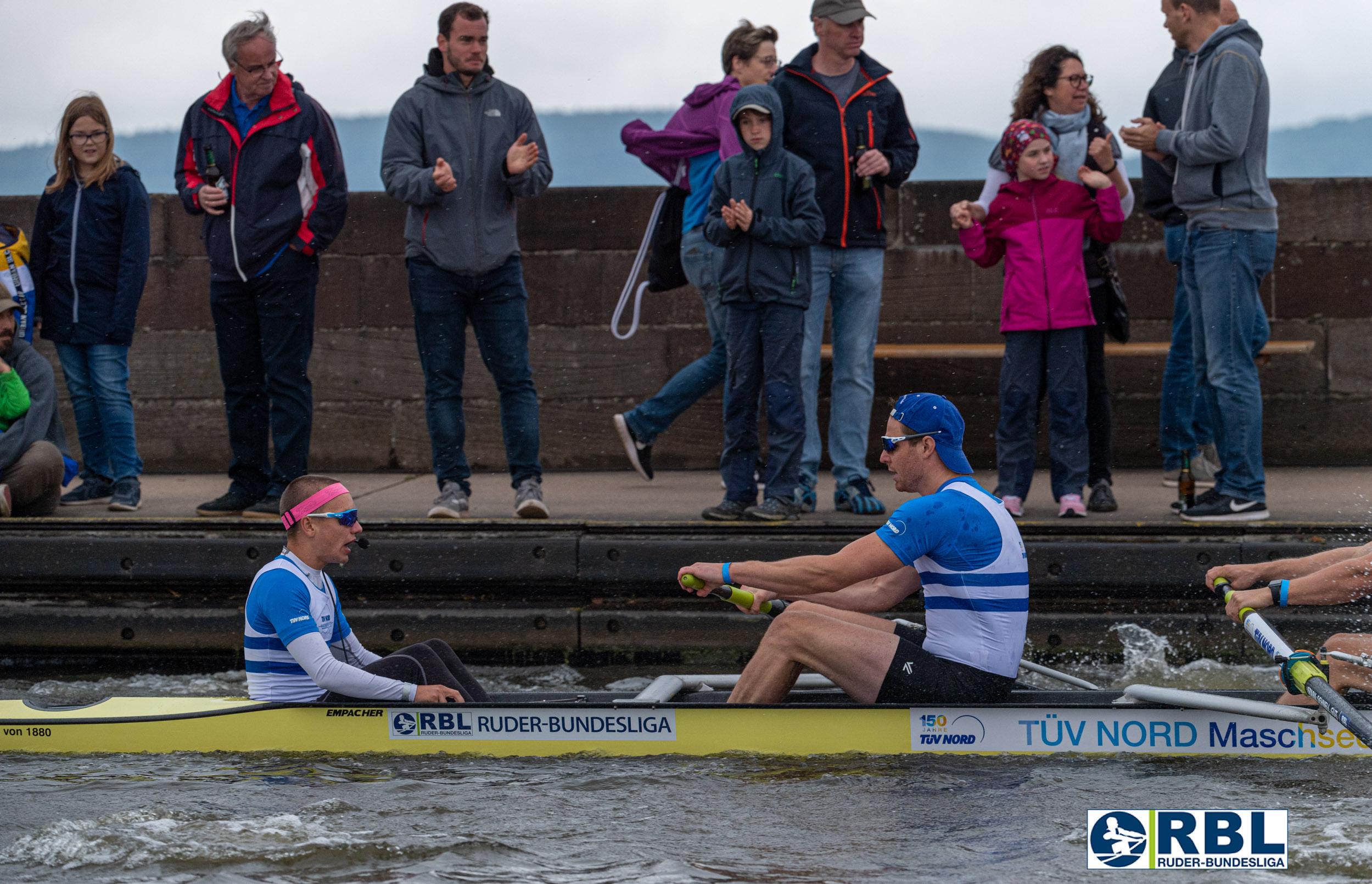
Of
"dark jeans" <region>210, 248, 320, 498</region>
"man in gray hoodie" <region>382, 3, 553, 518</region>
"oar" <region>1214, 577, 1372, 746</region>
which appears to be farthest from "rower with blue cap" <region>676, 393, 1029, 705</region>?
"dark jeans" <region>210, 248, 320, 498</region>

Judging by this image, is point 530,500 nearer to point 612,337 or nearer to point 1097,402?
point 612,337

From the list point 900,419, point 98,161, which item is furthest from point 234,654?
point 900,419

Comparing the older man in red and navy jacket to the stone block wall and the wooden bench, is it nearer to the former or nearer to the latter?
the stone block wall

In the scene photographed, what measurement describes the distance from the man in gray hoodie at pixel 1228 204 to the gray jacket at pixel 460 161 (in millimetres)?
3371

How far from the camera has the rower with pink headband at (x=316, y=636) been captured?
19.0 ft

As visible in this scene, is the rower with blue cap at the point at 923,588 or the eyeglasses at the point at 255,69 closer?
the rower with blue cap at the point at 923,588

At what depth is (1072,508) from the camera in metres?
8.11

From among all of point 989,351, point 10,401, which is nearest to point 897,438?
point 989,351

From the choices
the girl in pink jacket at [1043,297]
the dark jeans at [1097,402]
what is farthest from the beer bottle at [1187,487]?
the girl in pink jacket at [1043,297]

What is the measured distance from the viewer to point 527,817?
17.3ft

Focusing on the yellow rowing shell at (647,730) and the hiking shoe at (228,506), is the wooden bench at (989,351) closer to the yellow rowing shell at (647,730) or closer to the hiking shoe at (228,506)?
the hiking shoe at (228,506)

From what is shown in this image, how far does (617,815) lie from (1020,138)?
4.52m

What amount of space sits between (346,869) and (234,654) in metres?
3.80

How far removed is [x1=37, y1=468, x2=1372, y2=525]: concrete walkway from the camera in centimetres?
834
